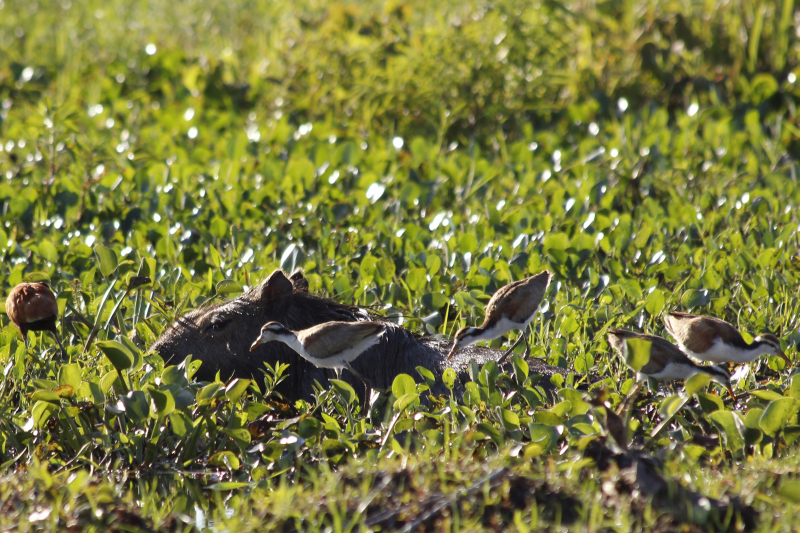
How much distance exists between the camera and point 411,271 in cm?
460

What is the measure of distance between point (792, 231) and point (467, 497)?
10.9 feet

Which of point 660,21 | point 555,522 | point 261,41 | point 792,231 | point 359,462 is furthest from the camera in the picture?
point 261,41

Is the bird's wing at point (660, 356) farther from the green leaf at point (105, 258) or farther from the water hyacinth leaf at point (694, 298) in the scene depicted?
the green leaf at point (105, 258)

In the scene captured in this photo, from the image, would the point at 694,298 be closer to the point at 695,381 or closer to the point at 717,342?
the point at 717,342

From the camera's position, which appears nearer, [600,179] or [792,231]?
[792,231]

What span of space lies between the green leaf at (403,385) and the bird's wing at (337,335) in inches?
8.2

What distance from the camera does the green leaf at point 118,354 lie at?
3100 millimetres

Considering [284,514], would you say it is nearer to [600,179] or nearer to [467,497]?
[467,497]

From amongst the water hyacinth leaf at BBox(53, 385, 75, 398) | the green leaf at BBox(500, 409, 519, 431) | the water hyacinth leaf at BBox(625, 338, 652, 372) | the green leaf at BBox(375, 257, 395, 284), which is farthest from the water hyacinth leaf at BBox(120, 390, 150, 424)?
the green leaf at BBox(375, 257, 395, 284)

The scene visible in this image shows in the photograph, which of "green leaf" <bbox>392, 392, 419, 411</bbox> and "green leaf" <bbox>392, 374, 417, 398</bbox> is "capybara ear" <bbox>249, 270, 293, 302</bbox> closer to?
"green leaf" <bbox>392, 374, 417, 398</bbox>

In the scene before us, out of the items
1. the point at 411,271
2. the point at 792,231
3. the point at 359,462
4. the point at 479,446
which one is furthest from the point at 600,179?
the point at 359,462

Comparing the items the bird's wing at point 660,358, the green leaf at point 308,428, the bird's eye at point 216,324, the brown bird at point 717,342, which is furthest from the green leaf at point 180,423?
the brown bird at point 717,342

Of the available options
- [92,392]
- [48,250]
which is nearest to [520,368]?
[92,392]

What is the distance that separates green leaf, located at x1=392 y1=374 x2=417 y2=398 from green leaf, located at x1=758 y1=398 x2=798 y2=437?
1264 millimetres
